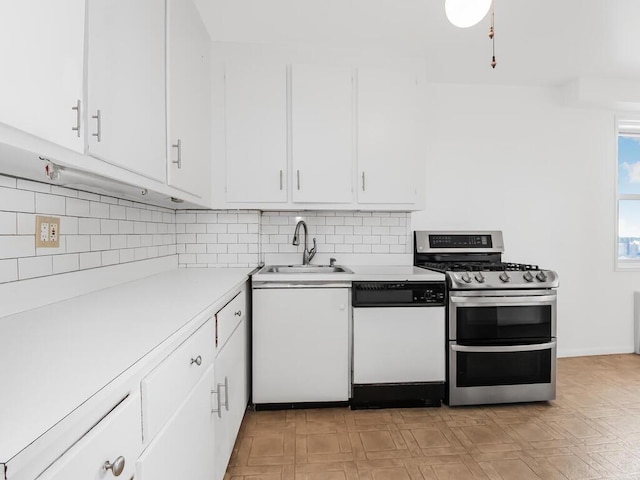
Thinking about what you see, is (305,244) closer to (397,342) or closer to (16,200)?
(397,342)

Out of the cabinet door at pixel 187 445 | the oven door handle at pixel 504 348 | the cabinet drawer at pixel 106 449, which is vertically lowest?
the oven door handle at pixel 504 348

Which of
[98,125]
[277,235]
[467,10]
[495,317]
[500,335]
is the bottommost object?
[500,335]

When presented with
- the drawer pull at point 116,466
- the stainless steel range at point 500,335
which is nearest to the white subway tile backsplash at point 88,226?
the drawer pull at point 116,466

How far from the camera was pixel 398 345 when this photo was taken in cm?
251

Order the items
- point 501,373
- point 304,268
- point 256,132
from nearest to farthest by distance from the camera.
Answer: point 501,373 → point 256,132 → point 304,268

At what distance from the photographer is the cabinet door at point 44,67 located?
802 mm

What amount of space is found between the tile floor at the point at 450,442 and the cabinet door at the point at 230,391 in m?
0.18

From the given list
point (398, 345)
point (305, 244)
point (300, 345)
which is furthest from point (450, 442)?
point (305, 244)

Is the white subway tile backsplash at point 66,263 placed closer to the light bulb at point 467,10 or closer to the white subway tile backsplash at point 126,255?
the white subway tile backsplash at point 126,255

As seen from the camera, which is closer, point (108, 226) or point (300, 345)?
point (108, 226)

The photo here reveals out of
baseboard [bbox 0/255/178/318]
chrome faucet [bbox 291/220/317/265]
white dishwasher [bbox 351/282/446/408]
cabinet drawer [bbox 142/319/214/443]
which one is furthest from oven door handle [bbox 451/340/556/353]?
baseboard [bbox 0/255/178/318]

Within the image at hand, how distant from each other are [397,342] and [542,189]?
2170 millimetres

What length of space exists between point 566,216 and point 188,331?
3.63 m

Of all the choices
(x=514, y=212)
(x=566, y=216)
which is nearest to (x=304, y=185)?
(x=514, y=212)
